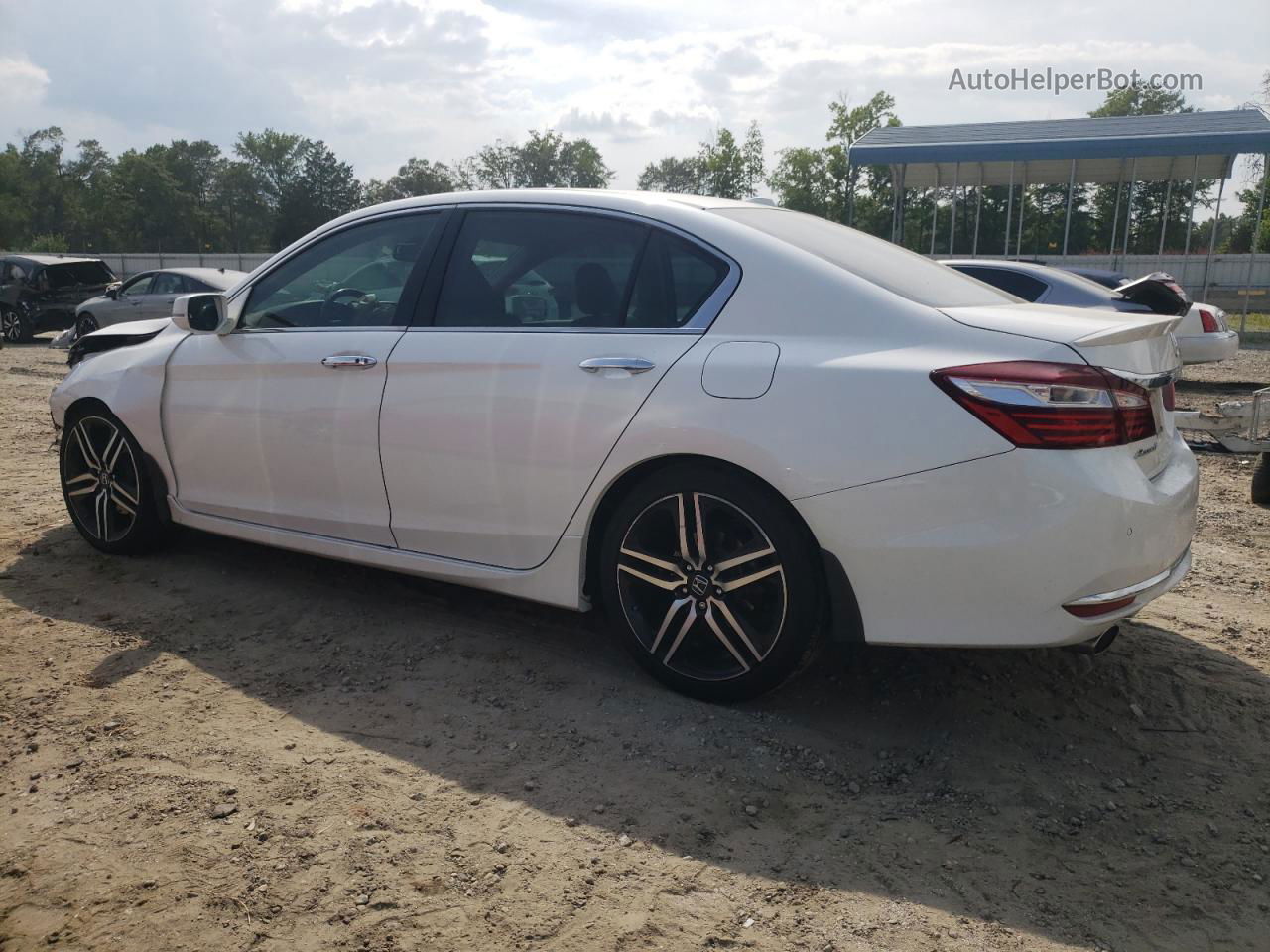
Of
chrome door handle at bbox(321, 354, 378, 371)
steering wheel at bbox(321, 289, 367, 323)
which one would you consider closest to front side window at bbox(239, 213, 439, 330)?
steering wheel at bbox(321, 289, 367, 323)

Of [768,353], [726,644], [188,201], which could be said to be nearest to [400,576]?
[726,644]

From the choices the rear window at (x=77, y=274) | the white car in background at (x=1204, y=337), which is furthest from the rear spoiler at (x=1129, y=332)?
the rear window at (x=77, y=274)

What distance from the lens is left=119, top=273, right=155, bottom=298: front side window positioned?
16969 millimetres

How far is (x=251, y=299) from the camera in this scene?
4590 millimetres

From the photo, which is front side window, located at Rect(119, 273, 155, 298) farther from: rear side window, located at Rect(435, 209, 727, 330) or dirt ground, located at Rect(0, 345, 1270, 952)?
rear side window, located at Rect(435, 209, 727, 330)

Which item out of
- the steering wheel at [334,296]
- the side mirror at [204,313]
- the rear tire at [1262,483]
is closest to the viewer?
the steering wheel at [334,296]

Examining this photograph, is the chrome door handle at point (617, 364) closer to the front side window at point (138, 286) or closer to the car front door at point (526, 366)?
the car front door at point (526, 366)

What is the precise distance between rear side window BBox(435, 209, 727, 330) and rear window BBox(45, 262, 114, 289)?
1930cm

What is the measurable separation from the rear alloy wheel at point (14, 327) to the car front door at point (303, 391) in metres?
18.3

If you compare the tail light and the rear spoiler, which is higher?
the rear spoiler

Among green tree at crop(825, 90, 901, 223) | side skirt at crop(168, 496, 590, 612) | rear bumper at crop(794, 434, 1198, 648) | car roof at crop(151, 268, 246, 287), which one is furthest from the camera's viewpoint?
green tree at crop(825, 90, 901, 223)

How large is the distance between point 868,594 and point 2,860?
237 cm

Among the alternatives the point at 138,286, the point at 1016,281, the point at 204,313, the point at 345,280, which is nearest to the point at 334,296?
the point at 345,280

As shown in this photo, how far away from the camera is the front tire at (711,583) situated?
314 centimetres
